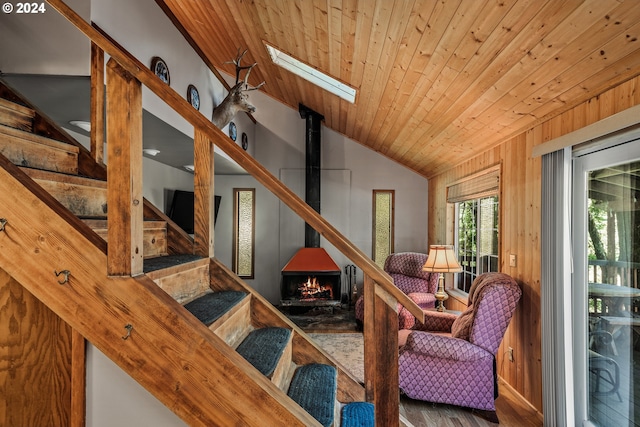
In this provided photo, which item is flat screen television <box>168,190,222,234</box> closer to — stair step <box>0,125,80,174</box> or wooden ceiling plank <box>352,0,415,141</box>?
wooden ceiling plank <box>352,0,415,141</box>

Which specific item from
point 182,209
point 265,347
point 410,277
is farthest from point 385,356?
point 182,209

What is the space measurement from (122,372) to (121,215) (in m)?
0.51

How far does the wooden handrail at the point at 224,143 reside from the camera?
46.9 inches

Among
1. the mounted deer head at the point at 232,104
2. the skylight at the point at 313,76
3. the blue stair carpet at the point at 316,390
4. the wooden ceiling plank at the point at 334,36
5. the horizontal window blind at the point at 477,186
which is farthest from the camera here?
the skylight at the point at 313,76

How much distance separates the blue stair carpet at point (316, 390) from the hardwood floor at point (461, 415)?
1.39 meters

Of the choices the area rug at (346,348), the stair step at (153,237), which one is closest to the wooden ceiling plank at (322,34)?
the stair step at (153,237)

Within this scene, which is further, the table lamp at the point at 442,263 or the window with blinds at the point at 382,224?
the window with blinds at the point at 382,224

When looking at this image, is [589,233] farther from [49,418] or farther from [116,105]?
[49,418]

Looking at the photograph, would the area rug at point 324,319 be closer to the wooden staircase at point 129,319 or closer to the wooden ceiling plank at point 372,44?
the wooden ceiling plank at point 372,44

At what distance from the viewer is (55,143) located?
200cm

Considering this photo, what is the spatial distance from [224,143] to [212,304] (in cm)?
74

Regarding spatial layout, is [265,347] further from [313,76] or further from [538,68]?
[313,76]

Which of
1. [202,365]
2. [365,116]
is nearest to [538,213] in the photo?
[365,116]

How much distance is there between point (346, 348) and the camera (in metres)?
4.53
